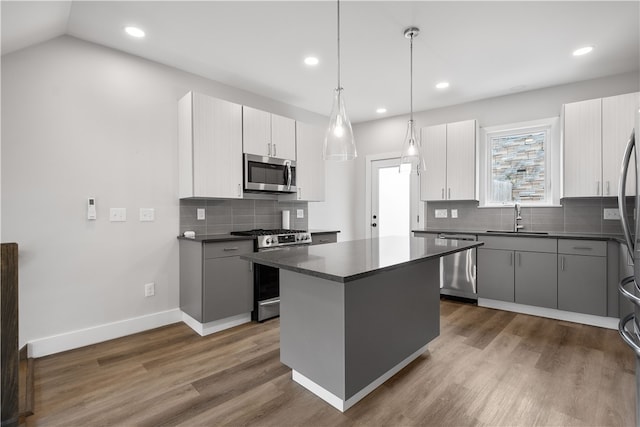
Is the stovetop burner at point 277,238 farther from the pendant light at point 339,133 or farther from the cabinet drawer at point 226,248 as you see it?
the pendant light at point 339,133

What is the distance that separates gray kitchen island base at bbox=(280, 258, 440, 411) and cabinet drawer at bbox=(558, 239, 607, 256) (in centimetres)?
202

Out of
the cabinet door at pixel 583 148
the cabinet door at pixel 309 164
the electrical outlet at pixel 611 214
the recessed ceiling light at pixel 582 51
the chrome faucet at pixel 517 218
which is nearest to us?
the recessed ceiling light at pixel 582 51

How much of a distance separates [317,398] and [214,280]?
1549mm

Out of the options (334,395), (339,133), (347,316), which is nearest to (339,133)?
(339,133)

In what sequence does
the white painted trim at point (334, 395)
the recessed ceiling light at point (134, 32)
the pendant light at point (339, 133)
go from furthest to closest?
the recessed ceiling light at point (134, 32) → the pendant light at point (339, 133) → the white painted trim at point (334, 395)

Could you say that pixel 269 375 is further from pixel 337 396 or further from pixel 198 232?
pixel 198 232

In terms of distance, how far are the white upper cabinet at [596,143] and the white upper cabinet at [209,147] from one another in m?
3.60

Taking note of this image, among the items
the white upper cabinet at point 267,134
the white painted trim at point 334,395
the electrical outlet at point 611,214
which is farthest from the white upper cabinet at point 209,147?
the electrical outlet at point 611,214

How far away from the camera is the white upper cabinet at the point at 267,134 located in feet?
11.6

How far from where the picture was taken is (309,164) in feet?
13.8

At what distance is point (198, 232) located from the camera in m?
3.49

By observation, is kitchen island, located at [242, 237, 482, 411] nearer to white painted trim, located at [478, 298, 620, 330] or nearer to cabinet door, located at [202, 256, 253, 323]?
cabinet door, located at [202, 256, 253, 323]

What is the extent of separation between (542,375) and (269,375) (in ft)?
6.33

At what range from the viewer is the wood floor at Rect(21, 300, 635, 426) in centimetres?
180
